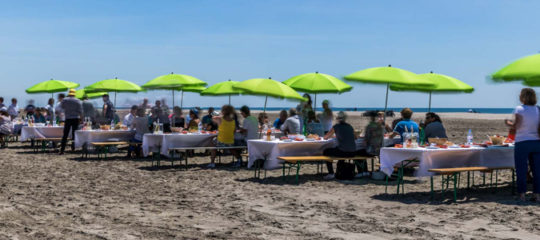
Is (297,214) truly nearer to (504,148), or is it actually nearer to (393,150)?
(393,150)

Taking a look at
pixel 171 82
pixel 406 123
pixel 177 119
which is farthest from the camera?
pixel 177 119

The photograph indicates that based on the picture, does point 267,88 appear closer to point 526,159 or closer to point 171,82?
point 171,82

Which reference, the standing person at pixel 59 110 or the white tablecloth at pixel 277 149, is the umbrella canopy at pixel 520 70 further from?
the standing person at pixel 59 110

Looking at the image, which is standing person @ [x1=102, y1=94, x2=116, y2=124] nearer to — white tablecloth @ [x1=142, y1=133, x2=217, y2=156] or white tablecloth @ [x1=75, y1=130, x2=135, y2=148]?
white tablecloth @ [x1=75, y1=130, x2=135, y2=148]

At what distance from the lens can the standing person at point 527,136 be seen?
7332mm

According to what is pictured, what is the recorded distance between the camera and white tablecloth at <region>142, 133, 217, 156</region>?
11.4 m

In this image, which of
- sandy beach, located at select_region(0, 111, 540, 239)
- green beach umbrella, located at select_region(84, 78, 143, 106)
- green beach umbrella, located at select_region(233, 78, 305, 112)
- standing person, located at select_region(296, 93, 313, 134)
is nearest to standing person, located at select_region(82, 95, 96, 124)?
green beach umbrella, located at select_region(84, 78, 143, 106)

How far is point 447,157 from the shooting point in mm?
8023

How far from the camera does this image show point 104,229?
564 centimetres

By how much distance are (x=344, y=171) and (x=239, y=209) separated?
135 inches

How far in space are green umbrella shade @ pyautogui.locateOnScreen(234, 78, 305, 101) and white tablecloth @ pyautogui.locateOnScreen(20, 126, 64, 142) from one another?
6.12 meters

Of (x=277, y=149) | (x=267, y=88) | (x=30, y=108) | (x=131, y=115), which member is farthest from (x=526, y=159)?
(x=30, y=108)

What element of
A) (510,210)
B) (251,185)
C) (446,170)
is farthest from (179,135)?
(510,210)

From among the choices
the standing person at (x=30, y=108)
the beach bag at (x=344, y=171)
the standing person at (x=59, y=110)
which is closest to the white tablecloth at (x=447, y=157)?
the beach bag at (x=344, y=171)
